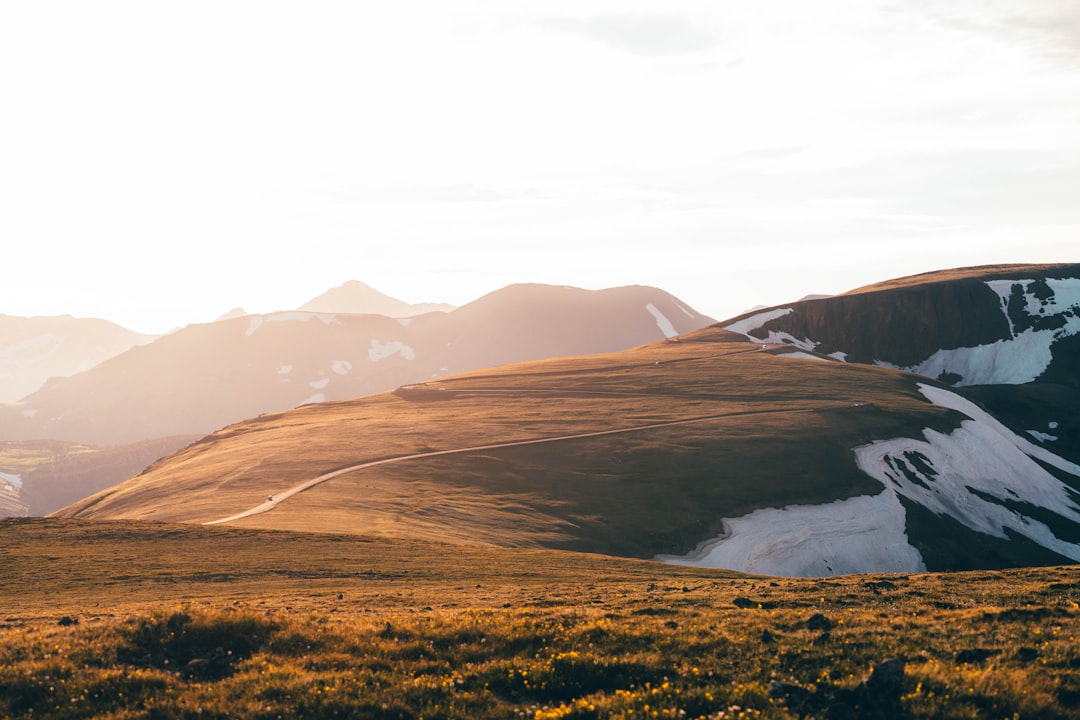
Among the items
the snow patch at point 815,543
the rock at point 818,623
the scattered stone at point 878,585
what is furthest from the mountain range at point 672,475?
the rock at point 818,623

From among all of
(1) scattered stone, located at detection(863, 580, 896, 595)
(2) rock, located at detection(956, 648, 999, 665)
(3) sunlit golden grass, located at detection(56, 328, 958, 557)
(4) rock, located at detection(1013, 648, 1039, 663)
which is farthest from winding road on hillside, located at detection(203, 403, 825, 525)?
(4) rock, located at detection(1013, 648, 1039, 663)

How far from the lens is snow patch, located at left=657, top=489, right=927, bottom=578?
88381mm

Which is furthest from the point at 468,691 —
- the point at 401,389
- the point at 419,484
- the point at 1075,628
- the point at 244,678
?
the point at 401,389

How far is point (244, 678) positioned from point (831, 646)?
15169 millimetres

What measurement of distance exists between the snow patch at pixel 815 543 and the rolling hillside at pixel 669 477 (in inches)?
→ 10.7

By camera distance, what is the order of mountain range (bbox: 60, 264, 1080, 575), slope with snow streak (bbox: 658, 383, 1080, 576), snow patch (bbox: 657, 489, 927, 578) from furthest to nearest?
slope with snow streak (bbox: 658, 383, 1080, 576) → mountain range (bbox: 60, 264, 1080, 575) → snow patch (bbox: 657, 489, 927, 578)

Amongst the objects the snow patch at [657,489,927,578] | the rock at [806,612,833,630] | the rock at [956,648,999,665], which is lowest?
the snow patch at [657,489,927,578]

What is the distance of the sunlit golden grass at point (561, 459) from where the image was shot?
87.1 m

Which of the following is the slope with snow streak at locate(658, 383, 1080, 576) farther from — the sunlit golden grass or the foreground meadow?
the foreground meadow

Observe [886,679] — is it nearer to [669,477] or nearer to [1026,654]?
[1026,654]

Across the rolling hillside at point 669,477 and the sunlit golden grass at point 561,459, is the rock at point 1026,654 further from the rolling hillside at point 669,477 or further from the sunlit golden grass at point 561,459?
the sunlit golden grass at point 561,459

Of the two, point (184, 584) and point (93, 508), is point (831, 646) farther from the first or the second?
point (93, 508)

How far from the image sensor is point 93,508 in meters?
112

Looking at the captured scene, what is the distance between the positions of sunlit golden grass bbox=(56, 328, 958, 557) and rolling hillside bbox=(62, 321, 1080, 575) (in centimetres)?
44
